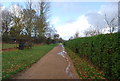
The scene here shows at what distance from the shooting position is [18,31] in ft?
122

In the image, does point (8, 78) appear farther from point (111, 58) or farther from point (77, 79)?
point (111, 58)

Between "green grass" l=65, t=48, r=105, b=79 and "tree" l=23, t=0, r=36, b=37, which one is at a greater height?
"tree" l=23, t=0, r=36, b=37

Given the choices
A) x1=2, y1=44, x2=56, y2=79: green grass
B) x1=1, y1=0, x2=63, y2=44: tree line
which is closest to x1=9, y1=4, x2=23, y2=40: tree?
x1=1, y1=0, x2=63, y2=44: tree line

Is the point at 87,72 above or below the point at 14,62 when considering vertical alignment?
below

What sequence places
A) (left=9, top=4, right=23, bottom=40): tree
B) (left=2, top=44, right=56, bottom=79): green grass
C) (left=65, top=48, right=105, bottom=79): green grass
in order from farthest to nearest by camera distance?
(left=9, top=4, right=23, bottom=40): tree
(left=2, top=44, right=56, bottom=79): green grass
(left=65, top=48, right=105, bottom=79): green grass

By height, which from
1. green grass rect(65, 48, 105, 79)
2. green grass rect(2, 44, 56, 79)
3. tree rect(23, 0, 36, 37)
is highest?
tree rect(23, 0, 36, 37)

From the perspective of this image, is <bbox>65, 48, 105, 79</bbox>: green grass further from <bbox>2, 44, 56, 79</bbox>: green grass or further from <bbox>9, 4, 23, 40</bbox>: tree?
<bbox>9, 4, 23, 40</bbox>: tree

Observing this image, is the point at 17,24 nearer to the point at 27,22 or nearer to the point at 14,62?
the point at 27,22

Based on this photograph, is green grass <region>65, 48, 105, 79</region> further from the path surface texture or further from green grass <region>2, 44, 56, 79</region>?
green grass <region>2, 44, 56, 79</region>

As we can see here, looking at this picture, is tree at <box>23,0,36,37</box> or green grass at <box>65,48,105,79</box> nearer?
green grass at <box>65,48,105,79</box>

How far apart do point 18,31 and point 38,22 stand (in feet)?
19.6

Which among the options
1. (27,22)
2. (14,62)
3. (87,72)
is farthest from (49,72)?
(27,22)

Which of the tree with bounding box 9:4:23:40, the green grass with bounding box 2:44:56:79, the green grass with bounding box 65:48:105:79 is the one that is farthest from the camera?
the tree with bounding box 9:4:23:40

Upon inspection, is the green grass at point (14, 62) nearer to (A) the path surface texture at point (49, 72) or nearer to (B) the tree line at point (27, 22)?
(A) the path surface texture at point (49, 72)
